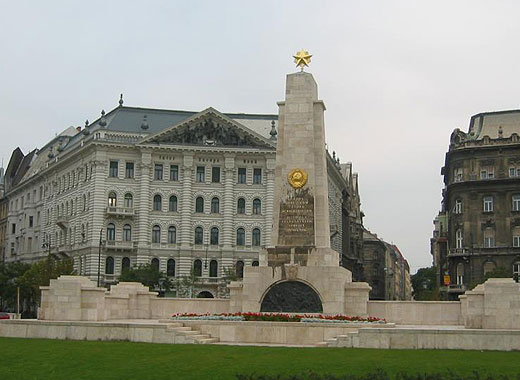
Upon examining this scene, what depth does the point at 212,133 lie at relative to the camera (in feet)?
261

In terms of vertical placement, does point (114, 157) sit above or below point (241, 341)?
above

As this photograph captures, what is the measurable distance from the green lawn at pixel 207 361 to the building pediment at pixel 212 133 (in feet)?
180

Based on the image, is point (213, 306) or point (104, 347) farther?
point (213, 306)

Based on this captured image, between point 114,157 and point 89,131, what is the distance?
31.2 ft

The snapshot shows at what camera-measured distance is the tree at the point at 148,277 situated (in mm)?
70562

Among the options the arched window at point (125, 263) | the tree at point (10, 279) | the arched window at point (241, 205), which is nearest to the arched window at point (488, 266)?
the arched window at point (241, 205)

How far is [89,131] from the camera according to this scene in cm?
8594

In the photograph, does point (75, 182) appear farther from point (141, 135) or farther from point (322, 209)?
point (322, 209)

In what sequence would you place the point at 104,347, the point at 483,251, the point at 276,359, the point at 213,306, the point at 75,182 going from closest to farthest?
the point at 276,359, the point at 104,347, the point at 213,306, the point at 483,251, the point at 75,182

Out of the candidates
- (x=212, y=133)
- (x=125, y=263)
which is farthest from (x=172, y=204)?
(x=212, y=133)

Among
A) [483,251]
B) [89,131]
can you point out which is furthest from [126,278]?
[483,251]

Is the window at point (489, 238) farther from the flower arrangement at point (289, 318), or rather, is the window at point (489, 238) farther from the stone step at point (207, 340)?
the stone step at point (207, 340)

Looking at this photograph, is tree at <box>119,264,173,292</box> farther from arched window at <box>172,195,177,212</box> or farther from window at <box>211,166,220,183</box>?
window at <box>211,166,220,183</box>

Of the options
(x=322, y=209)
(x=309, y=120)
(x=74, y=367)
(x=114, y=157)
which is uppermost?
(x=114, y=157)
